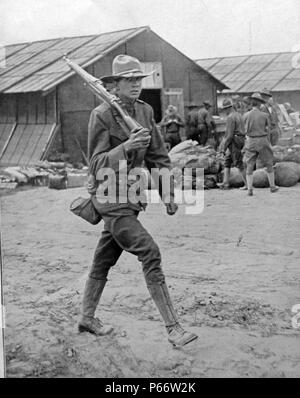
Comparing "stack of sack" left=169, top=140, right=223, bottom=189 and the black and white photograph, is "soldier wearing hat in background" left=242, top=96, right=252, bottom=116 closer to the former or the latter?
"stack of sack" left=169, top=140, right=223, bottom=189

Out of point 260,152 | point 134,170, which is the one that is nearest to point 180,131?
point 260,152

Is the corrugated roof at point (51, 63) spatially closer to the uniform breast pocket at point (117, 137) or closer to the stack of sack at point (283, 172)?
the stack of sack at point (283, 172)

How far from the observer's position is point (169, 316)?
329 cm

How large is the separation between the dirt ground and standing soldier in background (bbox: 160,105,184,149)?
5.28 meters

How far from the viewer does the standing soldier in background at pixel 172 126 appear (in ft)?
33.9

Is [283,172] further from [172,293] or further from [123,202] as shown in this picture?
[123,202]

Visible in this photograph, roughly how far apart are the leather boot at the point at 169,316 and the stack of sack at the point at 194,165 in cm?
304

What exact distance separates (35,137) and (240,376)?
20.0 ft

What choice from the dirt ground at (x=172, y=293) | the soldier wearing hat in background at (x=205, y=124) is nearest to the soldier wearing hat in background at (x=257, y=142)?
the dirt ground at (x=172, y=293)

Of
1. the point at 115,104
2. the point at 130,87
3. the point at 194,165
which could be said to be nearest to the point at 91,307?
the point at 115,104

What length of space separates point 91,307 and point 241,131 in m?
4.92

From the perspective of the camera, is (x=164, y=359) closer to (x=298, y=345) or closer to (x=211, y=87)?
(x=298, y=345)

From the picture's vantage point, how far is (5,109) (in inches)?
321

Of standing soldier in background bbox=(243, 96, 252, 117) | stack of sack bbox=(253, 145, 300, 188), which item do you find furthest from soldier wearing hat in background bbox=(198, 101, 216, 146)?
stack of sack bbox=(253, 145, 300, 188)
